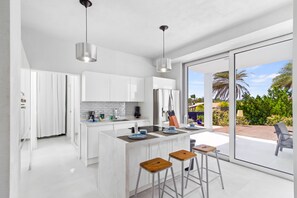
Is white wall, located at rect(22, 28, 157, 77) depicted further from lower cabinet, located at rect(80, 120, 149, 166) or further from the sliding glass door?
the sliding glass door

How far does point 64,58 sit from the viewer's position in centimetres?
359

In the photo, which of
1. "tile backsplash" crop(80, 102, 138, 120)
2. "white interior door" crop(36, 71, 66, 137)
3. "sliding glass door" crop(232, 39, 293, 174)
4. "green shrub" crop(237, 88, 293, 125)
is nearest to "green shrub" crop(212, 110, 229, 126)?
"sliding glass door" crop(232, 39, 293, 174)

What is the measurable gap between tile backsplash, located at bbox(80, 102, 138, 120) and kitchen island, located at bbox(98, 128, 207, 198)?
5.94ft

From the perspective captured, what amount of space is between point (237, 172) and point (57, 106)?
6.15 m

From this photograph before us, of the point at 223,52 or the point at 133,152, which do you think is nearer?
the point at 133,152

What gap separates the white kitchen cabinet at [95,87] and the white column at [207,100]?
127 inches

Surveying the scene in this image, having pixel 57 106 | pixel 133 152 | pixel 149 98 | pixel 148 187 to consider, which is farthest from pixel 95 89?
pixel 57 106

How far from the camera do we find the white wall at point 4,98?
25.8 inches

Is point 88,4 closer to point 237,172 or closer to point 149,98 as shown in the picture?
point 149,98

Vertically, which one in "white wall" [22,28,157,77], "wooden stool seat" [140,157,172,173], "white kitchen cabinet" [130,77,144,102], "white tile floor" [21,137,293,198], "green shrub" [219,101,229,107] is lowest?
"white tile floor" [21,137,293,198]

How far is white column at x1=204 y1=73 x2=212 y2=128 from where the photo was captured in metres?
5.04

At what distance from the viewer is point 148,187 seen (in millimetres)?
2301

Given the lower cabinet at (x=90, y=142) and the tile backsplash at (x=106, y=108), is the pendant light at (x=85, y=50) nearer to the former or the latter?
the lower cabinet at (x=90, y=142)

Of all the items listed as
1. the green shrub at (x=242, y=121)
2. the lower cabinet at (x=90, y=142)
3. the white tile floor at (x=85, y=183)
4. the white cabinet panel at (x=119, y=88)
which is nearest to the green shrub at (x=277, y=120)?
the green shrub at (x=242, y=121)
